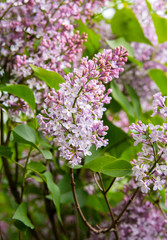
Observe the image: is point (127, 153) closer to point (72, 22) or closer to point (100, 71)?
point (100, 71)

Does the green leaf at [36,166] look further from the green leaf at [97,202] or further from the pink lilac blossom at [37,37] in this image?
the green leaf at [97,202]

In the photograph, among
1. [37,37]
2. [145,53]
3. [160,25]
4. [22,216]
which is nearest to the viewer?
[22,216]

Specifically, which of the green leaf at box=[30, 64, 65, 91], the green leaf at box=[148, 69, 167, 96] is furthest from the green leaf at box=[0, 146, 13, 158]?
the green leaf at box=[148, 69, 167, 96]

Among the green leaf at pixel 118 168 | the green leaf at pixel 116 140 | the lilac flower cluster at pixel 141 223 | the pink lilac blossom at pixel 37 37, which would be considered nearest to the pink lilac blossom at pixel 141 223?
the lilac flower cluster at pixel 141 223

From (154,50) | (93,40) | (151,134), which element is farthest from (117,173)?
(154,50)

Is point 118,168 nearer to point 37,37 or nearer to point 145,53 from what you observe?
point 37,37

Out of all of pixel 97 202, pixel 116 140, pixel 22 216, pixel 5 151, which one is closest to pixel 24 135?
pixel 5 151
